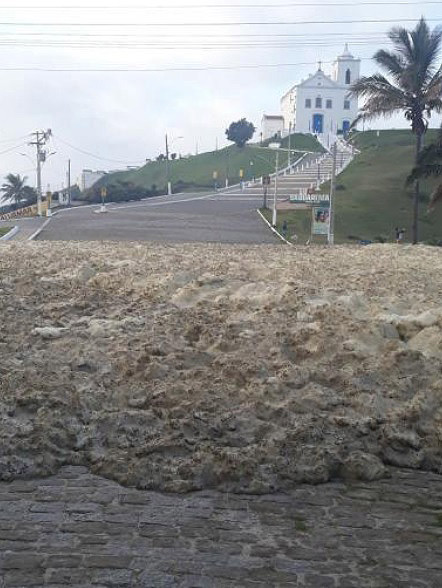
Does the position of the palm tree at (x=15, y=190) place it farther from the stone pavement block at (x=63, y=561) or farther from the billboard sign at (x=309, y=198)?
the stone pavement block at (x=63, y=561)

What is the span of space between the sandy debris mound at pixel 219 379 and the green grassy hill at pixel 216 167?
217 ft

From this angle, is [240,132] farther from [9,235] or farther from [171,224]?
[9,235]

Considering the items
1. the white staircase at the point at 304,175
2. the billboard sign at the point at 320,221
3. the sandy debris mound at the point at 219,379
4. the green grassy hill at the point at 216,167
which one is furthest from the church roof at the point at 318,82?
the sandy debris mound at the point at 219,379

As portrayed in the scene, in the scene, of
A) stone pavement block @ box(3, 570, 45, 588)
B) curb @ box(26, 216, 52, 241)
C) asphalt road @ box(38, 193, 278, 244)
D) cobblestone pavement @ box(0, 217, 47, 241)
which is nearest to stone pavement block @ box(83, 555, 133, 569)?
stone pavement block @ box(3, 570, 45, 588)

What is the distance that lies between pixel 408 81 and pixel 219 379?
27.5m

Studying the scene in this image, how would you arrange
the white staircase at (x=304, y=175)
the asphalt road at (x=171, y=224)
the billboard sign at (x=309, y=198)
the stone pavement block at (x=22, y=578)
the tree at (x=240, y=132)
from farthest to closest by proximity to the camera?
the tree at (x=240, y=132), the white staircase at (x=304, y=175), the billboard sign at (x=309, y=198), the asphalt road at (x=171, y=224), the stone pavement block at (x=22, y=578)

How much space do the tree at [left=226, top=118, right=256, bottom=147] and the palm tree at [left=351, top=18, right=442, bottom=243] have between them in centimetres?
6455

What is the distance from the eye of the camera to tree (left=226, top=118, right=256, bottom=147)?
96463 mm

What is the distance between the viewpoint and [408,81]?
31312mm

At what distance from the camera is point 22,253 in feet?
52.9

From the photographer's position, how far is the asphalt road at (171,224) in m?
27.9

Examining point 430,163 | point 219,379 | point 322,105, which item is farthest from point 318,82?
point 219,379

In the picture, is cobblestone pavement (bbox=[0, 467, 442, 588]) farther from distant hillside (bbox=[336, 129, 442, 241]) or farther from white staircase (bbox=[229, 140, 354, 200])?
white staircase (bbox=[229, 140, 354, 200])

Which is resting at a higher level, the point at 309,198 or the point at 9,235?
the point at 309,198
